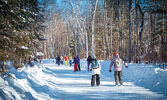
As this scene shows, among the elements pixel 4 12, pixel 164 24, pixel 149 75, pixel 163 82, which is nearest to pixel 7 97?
pixel 4 12

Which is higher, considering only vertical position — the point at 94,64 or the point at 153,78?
the point at 94,64

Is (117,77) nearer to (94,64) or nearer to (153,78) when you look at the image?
(94,64)

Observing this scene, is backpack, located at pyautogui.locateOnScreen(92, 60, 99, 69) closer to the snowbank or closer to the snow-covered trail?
the snow-covered trail

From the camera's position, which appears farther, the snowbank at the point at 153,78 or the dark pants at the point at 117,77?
the dark pants at the point at 117,77

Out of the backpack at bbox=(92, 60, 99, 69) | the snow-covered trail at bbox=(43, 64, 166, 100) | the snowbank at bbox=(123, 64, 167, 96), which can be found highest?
the backpack at bbox=(92, 60, 99, 69)

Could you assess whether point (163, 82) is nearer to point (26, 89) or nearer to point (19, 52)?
point (26, 89)

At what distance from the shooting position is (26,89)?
560cm

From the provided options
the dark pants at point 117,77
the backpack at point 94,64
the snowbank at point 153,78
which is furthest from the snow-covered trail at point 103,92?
the backpack at point 94,64

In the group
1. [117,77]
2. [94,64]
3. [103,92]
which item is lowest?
[103,92]

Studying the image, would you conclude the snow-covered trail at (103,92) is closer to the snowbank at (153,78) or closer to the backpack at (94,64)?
the snowbank at (153,78)

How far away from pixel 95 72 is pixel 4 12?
18.2ft

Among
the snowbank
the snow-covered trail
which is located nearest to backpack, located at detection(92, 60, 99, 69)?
the snow-covered trail

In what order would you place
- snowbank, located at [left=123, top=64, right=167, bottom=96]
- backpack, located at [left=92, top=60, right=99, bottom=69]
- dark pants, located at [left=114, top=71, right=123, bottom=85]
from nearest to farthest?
1. snowbank, located at [left=123, top=64, right=167, bottom=96]
2. dark pants, located at [left=114, top=71, right=123, bottom=85]
3. backpack, located at [left=92, top=60, right=99, bottom=69]

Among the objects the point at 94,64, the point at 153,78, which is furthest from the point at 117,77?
the point at 153,78
